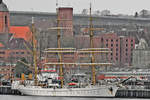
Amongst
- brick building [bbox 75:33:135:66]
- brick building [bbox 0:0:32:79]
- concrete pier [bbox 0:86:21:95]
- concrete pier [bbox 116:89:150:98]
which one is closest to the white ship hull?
concrete pier [bbox 116:89:150:98]

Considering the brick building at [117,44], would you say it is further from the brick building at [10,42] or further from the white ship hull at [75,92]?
the white ship hull at [75,92]

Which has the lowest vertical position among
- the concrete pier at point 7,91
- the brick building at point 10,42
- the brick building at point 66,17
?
the concrete pier at point 7,91

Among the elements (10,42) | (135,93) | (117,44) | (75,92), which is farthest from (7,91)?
(10,42)

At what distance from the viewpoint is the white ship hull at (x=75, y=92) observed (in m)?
92.1

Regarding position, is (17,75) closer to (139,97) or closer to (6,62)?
(6,62)

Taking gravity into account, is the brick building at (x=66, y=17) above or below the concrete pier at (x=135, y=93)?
above

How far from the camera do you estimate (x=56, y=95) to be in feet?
309

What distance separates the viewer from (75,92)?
306ft

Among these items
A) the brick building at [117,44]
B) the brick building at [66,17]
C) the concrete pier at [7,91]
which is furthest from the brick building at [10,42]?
the concrete pier at [7,91]

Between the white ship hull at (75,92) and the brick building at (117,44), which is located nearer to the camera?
the white ship hull at (75,92)

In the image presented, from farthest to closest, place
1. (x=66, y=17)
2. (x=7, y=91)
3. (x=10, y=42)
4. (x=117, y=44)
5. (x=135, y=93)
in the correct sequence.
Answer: (x=66, y=17) → (x=10, y=42) → (x=117, y=44) → (x=7, y=91) → (x=135, y=93)

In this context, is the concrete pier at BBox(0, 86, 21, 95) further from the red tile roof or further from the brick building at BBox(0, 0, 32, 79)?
the red tile roof

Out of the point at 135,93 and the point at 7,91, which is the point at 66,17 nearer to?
the point at 7,91

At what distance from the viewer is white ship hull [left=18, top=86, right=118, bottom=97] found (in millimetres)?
92125
